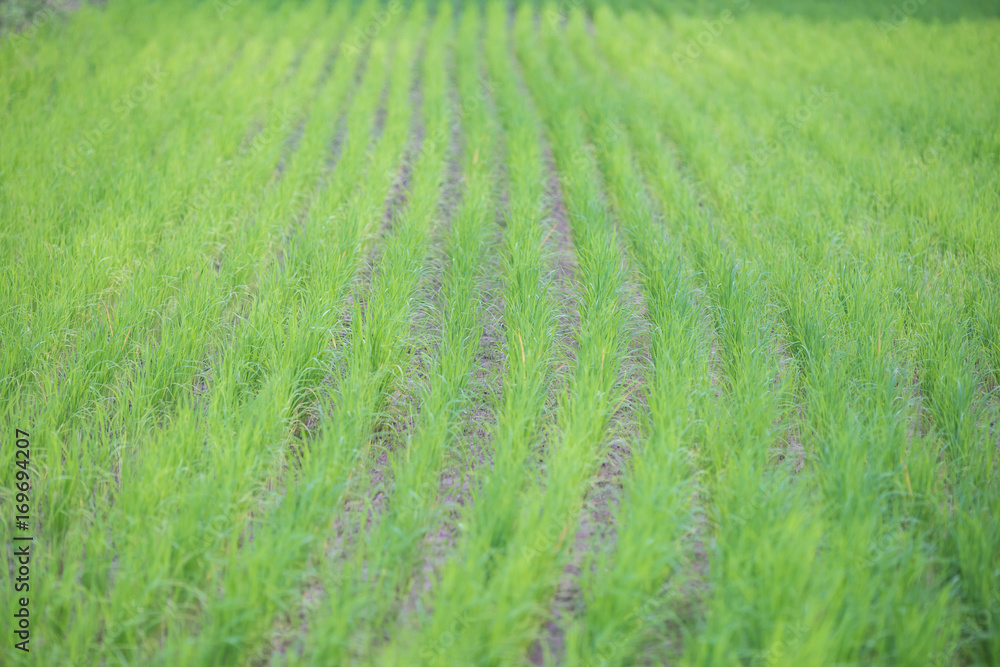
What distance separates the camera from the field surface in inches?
64.3

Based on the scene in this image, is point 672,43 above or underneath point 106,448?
above

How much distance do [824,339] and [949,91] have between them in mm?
5092

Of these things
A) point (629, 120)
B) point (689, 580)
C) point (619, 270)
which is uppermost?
point (629, 120)

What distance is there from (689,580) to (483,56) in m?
7.98

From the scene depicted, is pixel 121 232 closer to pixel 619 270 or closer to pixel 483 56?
pixel 619 270

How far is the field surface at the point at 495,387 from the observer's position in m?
1.63

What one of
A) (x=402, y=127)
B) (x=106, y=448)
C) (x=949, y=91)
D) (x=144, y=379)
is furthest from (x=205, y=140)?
(x=949, y=91)

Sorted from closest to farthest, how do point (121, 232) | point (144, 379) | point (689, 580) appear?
point (689, 580)
point (144, 379)
point (121, 232)

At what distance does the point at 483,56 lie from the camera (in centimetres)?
852

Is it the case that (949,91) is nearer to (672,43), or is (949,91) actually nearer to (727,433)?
(672,43)

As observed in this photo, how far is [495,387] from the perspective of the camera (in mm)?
2680

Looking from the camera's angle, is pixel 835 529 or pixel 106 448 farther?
pixel 106 448

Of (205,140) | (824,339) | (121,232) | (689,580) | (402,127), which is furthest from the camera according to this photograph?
(402,127)

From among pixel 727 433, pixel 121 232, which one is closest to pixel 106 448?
pixel 121 232
